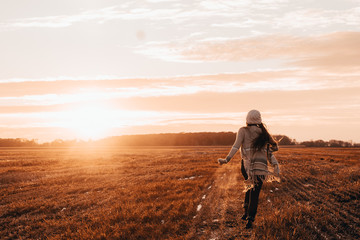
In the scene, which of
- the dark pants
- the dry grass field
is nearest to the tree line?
the dry grass field

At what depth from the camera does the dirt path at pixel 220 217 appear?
6387 mm

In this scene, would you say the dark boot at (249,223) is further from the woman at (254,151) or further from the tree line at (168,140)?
the tree line at (168,140)

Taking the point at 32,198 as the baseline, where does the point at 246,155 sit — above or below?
above

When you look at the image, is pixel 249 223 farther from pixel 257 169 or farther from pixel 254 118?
pixel 254 118

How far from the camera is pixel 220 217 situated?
303 inches

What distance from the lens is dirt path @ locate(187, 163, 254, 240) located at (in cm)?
639

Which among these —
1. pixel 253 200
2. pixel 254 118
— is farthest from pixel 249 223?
pixel 254 118

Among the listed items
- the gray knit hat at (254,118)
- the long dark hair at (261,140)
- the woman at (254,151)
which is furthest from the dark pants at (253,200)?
the gray knit hat at (254,118)

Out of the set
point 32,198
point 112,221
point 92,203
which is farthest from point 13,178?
point 112,221

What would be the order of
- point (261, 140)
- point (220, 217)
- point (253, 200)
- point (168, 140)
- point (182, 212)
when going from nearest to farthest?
point (261, 140)
point (253, 200)
point (220, 217)
point (182, 212)
point (168, 140)

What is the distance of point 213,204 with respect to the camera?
9250 millimetres

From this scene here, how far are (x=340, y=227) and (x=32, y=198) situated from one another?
1156cm

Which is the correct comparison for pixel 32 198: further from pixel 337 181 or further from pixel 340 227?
pixel 337 181

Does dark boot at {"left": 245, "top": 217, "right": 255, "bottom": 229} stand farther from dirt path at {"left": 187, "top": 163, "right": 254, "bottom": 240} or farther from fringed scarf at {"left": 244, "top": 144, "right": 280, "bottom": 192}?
fringed scarf at {"left": 244, "top": 144, "right": 280, "bottom": 192}
